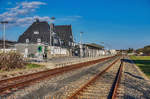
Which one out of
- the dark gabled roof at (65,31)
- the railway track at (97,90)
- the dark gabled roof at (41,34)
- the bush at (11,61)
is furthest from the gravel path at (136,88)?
the dark gabled roof at (65,31)

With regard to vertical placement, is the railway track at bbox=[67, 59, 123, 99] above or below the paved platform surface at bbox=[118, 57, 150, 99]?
above

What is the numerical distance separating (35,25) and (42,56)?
30667mm

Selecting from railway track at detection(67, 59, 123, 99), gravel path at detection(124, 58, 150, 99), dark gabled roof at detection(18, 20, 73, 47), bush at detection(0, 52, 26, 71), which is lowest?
gravel path at detection(124, 58, 150, 99)

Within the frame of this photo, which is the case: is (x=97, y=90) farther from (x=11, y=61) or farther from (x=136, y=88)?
(x=11, y=61)

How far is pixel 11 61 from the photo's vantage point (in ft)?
58.5

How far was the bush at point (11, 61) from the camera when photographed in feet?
56.2

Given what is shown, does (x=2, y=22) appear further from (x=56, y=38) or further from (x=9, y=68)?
(x=56, y=38)

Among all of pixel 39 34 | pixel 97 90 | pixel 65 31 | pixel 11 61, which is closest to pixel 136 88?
pixel 97 90

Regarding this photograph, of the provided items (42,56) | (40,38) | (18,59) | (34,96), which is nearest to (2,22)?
(42,56)

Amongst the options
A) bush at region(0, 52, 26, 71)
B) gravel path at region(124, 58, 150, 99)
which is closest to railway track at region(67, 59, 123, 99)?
gravel path at region(124, 58, 150, 99)

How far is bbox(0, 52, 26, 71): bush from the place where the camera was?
17.1 metres

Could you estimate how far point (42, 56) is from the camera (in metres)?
31.1

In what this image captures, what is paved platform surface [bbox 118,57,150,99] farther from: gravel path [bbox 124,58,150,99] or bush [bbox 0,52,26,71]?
bush [bbox 0,52,26,71]

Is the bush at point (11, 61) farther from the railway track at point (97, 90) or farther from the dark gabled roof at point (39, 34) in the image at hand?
the dark gabled roof at point (39, 34)
